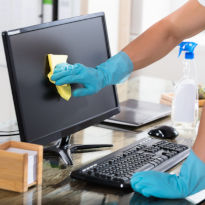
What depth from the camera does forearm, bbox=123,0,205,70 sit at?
60.1 inches

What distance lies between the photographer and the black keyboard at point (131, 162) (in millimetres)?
1332

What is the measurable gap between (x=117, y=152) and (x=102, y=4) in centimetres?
279

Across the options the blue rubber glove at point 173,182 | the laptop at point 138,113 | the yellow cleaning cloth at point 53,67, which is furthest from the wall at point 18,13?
the blue rubber glove at point 173,182

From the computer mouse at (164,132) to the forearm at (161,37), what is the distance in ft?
1.14

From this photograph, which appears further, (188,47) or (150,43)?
(188,47)

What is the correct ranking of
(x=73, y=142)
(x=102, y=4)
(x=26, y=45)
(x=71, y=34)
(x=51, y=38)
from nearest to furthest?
1. (x=26, y=45)
2. (x=51, y=38)
3. (x=71, y=34)
4. (x=73, y=142)
5. (x=102, y=4)

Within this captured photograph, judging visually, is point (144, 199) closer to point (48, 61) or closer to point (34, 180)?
point (34, 180)

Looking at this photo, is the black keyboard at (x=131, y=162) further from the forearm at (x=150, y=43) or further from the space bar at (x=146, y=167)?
the forearm at (x=150, y=43)

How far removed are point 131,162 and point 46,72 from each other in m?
0.37

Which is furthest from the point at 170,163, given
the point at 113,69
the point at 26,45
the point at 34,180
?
the point at 26,45

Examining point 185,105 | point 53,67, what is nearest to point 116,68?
point 53,67

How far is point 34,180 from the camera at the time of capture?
1.29m

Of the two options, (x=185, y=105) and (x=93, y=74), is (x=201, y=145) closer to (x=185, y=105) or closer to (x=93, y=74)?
(x=93, y=74)

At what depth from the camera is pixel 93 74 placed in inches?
57.1
